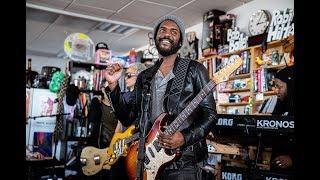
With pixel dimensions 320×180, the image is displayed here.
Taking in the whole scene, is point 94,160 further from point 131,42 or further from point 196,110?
point 131,42

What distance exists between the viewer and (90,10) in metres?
6.34

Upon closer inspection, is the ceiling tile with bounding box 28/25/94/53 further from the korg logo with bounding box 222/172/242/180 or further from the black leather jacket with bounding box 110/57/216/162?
the black leather jacket with bounding box 110/57/216/162

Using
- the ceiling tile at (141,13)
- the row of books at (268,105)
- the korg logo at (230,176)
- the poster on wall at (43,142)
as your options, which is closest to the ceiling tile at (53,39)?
the ceiling tile at (141,13)

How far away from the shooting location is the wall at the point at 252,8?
5.09 metres

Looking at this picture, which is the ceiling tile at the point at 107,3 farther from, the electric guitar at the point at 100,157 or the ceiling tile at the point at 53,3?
the electric guitar at the point at 100,157

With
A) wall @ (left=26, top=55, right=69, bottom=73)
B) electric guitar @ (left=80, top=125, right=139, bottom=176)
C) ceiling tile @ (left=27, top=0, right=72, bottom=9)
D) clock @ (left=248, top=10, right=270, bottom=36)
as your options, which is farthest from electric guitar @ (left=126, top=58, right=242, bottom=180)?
wall @ (left=26, top=55, right=69, bottom=73)

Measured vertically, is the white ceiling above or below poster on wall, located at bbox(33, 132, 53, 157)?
above

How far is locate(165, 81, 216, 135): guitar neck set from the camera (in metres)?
1.78

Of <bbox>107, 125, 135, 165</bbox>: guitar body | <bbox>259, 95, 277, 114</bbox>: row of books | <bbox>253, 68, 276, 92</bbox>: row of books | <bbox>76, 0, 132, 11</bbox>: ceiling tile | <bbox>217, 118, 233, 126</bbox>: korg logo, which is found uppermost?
<bbox>76, 0, 132, 11</bbox>: ceiling tile

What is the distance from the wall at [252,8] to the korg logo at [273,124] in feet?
9.34

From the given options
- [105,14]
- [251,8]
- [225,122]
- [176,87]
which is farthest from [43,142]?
[176,87]

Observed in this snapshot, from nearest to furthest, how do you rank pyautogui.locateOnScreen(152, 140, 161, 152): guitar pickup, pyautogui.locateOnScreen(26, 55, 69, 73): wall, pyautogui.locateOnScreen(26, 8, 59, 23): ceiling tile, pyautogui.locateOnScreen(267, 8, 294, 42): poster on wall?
pyautogui.locateOnScreen(152, 140, 161, 152): guitar pickup < pyautogui.locateOnScreen(267, 8, 294, 42): poster on wall < pyautogui.locateOnScreen(26, 8, 59, 23): ceiling tile < pyautogui.locateOnScreen(26, 55, 69, 73): wall

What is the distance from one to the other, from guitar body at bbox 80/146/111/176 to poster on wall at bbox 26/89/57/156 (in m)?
3.14
